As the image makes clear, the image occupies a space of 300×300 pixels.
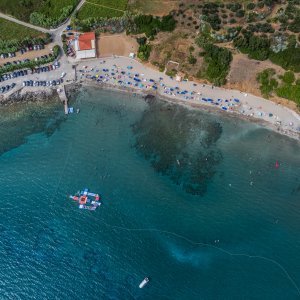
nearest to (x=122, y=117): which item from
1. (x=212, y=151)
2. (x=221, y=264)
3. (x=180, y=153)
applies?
(x=180, y=153)

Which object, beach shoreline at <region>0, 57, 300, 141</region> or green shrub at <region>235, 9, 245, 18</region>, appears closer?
beach shoreline at <region>0, 57, 300, 141</region>

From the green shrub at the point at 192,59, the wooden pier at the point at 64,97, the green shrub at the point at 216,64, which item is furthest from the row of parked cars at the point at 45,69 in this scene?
the green shrub at the point at 216,64

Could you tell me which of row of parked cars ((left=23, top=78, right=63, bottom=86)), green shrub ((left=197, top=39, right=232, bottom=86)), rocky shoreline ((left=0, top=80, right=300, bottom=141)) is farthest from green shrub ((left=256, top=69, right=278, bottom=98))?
row of parked cars ((left=23, top=78, right=63, bottom=86))

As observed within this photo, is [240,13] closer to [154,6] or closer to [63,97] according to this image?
[154,6]

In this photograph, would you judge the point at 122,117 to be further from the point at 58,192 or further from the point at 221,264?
the point at 221,264

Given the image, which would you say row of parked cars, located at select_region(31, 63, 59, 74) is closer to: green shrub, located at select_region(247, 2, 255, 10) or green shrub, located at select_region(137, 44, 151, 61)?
green shrub, located at select_region(137, 44, 151, 61)

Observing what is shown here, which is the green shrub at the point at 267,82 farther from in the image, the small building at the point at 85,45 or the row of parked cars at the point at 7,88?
the row of parked cars at the point at 7,88

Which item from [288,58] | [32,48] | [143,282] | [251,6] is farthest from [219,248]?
[32,48]
